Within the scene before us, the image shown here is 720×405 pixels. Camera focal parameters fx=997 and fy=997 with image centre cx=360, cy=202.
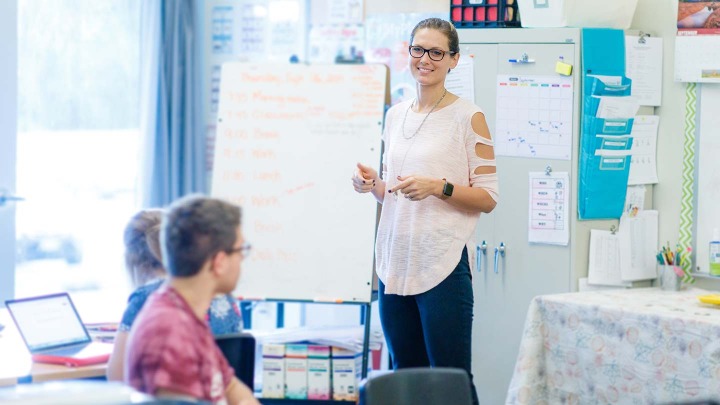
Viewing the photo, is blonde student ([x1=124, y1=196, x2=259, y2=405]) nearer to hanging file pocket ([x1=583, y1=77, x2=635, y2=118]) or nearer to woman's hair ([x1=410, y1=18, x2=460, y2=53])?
woman's hair ([x1=410, y1=18, x2=460, y2=53])

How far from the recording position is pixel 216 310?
8.50 feet

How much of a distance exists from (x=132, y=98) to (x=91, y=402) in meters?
3.51

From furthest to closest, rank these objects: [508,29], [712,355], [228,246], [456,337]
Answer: [508,29] < [712,355] < [456,337] < [228,246]

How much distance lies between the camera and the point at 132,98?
4805mm

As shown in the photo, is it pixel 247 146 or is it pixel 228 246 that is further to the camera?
pixel 247 146

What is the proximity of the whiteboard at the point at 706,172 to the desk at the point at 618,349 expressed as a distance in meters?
0.18

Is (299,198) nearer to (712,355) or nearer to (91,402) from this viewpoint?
(712,355)

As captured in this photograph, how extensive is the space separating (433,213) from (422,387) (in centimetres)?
73

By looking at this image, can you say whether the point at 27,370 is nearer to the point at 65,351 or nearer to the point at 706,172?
the point at 65,351

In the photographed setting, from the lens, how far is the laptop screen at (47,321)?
8.94 ft

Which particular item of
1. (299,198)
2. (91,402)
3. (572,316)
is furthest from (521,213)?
(91,402)

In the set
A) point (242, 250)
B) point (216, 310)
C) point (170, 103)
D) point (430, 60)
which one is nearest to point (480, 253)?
point (430, 60)

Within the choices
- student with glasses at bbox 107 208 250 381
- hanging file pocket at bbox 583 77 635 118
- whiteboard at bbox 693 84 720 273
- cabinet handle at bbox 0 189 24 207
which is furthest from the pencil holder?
cabinet handle at bbox 0 189 24 207

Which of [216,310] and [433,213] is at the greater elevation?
[433,213]
